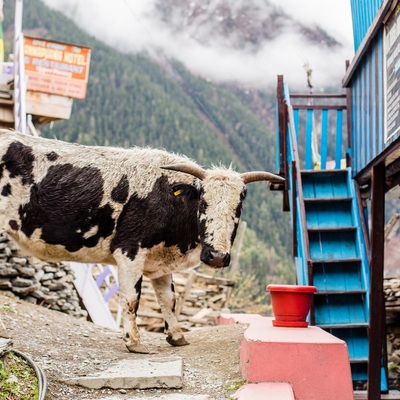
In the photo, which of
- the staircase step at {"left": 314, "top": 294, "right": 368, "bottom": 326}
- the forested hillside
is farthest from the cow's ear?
the forested hillside

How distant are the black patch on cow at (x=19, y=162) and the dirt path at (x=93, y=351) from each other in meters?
1.61

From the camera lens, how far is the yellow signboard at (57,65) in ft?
46.1

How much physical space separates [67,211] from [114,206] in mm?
481

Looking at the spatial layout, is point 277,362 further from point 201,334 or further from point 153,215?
point 201,334

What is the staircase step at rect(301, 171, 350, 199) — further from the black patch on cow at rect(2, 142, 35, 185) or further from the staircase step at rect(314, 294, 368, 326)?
the black patch on cow at rect(2, 142, 35, 185)

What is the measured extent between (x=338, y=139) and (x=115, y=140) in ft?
110

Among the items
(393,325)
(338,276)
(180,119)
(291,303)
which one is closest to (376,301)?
(338,276)

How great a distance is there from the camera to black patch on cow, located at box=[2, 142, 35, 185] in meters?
6.04

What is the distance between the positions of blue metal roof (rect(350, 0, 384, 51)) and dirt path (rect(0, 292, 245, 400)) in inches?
155

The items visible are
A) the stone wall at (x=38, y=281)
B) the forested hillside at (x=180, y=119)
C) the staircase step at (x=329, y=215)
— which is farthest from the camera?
the forested hillside at (x=180, y=119)

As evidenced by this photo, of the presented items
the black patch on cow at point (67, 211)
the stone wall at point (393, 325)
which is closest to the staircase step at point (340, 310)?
the black patch on cow at point (67, 211)

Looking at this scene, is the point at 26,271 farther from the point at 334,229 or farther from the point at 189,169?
the point at 334,229

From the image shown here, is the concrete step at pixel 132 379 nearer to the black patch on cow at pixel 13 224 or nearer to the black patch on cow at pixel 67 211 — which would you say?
the black patch on cow at pixel 67 211

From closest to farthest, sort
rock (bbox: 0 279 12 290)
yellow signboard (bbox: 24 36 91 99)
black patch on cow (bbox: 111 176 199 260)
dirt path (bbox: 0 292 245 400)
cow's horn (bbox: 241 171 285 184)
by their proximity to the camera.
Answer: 1. dirt path (bbox: 0 292 245 400)
2. black patch on cow (bbox: 111 176 199 260)
3. cow's horn (bbox: 241 171 285 184)
4. rock (bbox: 0 279 12 290)
5. yellow signboard (bbox: 24 36 91 99)
